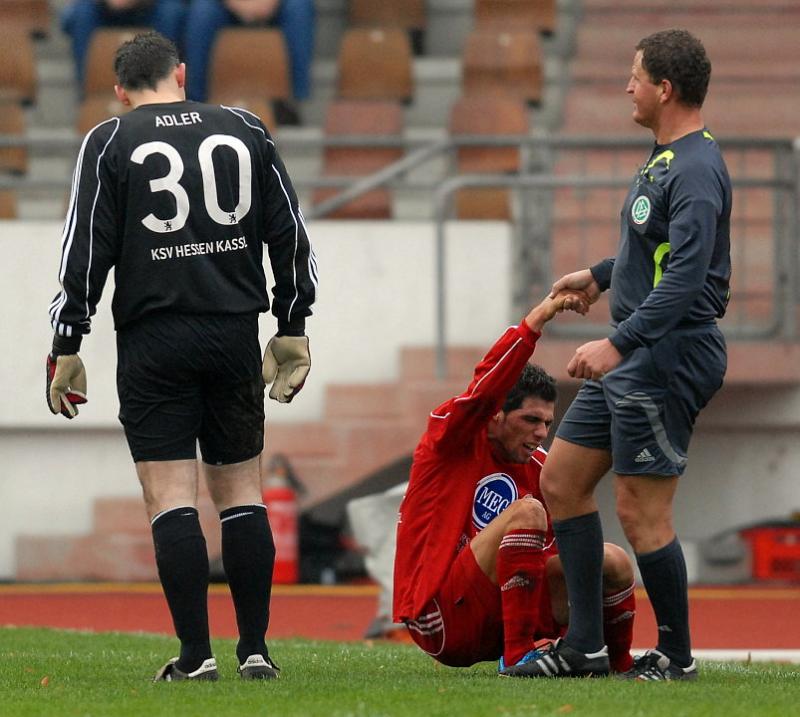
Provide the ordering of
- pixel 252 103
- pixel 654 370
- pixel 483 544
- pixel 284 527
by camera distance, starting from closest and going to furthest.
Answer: pixel 654 370
pixel 483 544
pixel 284 527
pixel 252 103

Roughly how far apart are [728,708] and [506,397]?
4.23 feet

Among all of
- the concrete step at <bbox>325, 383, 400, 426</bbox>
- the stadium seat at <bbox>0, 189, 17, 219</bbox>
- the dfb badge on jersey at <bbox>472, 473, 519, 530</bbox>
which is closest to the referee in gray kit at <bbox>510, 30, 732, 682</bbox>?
the dfb badge on jersey at <bbox>472, 473, 519, 530</bbox>

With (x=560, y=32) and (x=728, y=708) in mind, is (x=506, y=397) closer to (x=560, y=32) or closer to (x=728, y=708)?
A: (x=728, y=708)

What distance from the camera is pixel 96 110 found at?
13.9 meters

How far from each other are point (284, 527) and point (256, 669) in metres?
6.28

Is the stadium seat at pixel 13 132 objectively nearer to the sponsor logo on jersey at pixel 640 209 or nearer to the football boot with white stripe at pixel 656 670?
the sponsor logo on jersey at pixel 640 209

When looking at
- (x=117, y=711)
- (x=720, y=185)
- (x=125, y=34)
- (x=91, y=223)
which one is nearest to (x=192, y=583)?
(x=117, y=711)

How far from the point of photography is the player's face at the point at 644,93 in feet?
17.5

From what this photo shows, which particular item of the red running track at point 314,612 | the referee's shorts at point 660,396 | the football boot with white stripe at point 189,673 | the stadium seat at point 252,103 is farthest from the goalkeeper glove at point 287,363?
the stadium seat at point 252,103

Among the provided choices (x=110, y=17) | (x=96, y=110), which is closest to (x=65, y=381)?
(x=96, y=110)

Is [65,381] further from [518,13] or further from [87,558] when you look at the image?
[518,13]

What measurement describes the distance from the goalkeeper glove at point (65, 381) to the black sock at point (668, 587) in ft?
5.70

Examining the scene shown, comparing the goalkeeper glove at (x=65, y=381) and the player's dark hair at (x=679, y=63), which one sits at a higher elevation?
the player's dark hair at (x=679, y=63)

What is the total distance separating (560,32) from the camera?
15.6 m
